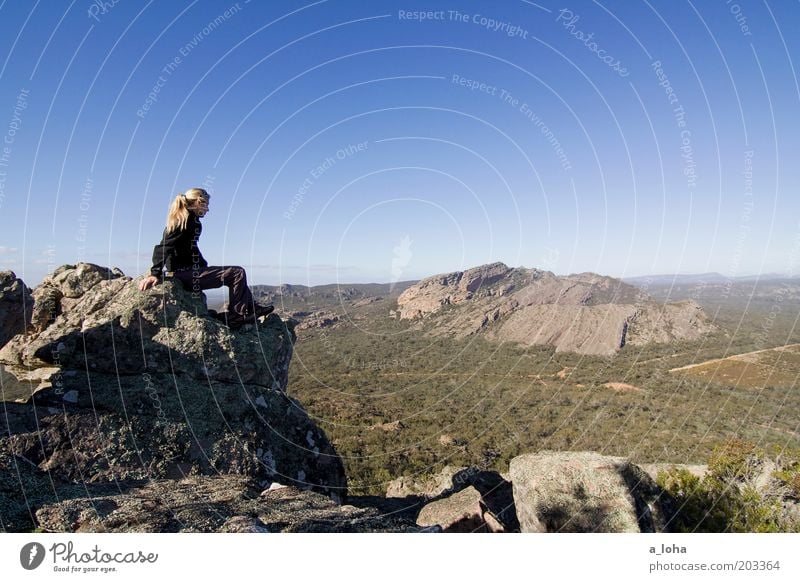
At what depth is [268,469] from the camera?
6.89 metres

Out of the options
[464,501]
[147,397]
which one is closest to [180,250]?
[147,397]

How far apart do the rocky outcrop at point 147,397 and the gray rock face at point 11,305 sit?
1.27ft

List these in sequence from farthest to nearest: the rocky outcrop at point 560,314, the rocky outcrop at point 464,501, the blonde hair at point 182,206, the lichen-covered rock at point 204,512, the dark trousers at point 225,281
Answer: the rocky outcrop at point 560,314 < the rocky outcrop at point 464,501 < the dark trousers at point 225,281 < the blonde hair at point 182,206 < the lichen-covered rock at point 204,512

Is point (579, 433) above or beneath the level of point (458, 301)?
beneath

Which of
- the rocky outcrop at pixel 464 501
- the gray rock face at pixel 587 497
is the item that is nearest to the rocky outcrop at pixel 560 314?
the rocky outcrop at pixel 464 501

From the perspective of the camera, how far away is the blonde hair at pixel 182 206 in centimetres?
697

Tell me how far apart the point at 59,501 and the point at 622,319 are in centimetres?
9264

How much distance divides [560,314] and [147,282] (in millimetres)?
92277

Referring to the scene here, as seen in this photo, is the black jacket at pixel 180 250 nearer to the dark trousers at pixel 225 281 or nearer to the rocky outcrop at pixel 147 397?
the dark trousers at pixel 225 281

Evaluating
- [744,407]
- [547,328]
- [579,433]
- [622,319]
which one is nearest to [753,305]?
[622,319]

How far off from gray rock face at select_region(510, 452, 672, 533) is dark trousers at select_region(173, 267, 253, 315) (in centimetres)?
696

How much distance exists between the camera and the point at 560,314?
8994 cm

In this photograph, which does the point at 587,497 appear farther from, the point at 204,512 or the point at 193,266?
the point at 193,266
